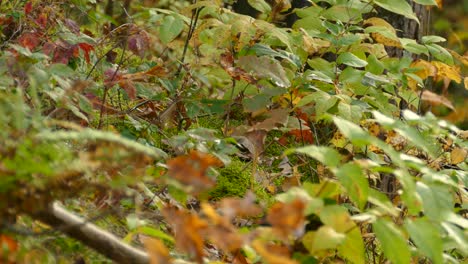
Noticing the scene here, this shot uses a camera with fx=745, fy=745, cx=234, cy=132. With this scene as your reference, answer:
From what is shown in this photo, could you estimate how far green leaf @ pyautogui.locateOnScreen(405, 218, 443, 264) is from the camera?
1563 millimetres

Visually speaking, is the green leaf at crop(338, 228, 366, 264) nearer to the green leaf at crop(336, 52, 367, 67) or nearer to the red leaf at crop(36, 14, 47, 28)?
the green leaf at crop(336, 52, 367, 67)

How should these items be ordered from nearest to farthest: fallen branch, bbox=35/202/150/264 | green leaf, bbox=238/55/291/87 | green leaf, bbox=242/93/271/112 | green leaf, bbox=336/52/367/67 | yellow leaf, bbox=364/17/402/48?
fallen branch, bbox=35/202/150/264
green leaf, bbox=238/55/291/87
green leaf, bbox=242/93/271/112
green leaf, bbox=336/52/367/67
yellow leaf, bbox=364/17/402/48

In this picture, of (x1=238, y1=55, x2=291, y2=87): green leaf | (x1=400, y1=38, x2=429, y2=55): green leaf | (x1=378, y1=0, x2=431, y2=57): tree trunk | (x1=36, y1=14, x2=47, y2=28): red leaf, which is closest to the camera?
(x1=238, y1=55, x2=291, y2=87): green leaf

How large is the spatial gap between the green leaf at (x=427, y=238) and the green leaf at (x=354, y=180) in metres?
0.12

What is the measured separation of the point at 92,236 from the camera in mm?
1563

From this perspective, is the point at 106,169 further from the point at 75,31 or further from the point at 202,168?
the point at 75,31

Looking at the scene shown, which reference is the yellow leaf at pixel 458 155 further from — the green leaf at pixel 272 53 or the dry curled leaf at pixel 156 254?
the dry curled leaf at pixel 156 254

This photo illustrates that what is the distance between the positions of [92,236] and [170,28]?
1.51 meters

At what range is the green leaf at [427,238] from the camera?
→ 5.13 ft

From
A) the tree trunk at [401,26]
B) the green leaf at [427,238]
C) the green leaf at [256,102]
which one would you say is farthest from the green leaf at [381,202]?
the tree trunk at [401,26]

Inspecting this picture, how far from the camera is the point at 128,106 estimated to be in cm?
340

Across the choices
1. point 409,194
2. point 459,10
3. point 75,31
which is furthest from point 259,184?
point 459,10

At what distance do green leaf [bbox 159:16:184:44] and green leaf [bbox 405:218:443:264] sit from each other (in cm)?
155

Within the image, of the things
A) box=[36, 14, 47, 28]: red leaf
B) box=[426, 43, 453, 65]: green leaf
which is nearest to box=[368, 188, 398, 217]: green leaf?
box=[426, 43, 453, 65]: green leaf
